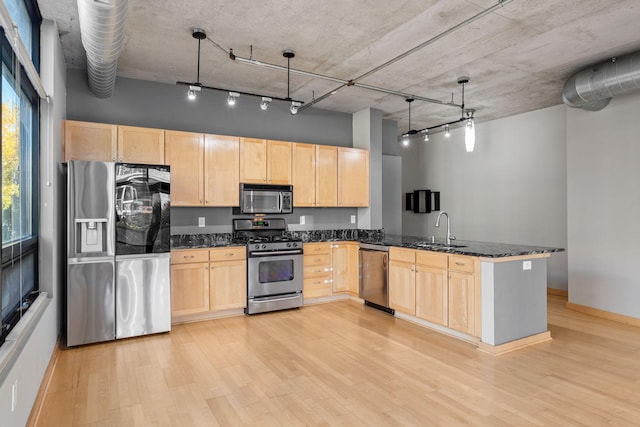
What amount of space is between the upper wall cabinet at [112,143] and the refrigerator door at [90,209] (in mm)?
437

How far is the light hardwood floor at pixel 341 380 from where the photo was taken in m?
2.51

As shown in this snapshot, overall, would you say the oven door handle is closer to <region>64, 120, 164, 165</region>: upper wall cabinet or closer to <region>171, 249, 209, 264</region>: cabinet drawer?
<region>171, 249, 209, 264</region>: cabinet drawer

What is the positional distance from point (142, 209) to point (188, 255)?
0.77m

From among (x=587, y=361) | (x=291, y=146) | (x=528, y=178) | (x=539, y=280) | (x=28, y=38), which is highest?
(x=28, y=38)

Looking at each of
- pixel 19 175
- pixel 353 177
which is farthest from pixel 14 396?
pixel 353 177

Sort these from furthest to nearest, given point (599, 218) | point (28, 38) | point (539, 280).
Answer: point (599, 218) < point (539, 280) < point (28, 38)

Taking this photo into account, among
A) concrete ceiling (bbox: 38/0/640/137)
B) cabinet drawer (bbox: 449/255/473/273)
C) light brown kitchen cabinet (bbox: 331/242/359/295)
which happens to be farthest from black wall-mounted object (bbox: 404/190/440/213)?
cabinet drawer (bbox: 449/255/473/273)

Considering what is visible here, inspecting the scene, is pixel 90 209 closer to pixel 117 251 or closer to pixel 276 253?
pixel 117 251

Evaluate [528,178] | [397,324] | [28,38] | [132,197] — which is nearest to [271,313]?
[397,324]

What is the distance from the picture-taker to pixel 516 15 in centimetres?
326

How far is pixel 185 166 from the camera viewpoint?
474 centimetres

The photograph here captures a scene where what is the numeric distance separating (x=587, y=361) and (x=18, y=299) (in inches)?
182

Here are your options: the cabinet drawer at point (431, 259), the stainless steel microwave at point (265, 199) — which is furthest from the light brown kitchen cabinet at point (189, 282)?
the cabinet drawer at point (431, 259)

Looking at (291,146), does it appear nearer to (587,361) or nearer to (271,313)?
(271,313)
